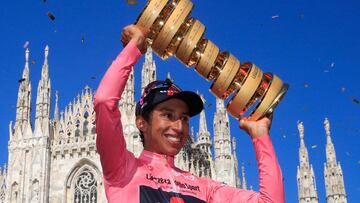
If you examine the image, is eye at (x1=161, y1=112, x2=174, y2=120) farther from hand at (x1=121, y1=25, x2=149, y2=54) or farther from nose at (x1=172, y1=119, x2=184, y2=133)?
hand at (x1=121, y1=25, x2=149, y2=54)

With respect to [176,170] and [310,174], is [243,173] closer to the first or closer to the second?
[310,174]

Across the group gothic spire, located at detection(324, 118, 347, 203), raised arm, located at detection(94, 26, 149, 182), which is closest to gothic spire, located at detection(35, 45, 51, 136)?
gothic spire, located at detection(324, 118, 347, 203)

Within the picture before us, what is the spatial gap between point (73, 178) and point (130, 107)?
4.76 m

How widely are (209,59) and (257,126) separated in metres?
0.41

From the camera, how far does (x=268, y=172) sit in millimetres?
2617

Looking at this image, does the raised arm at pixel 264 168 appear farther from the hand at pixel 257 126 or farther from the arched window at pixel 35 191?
the arched window at pixel 35 191

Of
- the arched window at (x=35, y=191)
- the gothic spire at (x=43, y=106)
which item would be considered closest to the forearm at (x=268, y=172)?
the arched window at (x=35, y=191)

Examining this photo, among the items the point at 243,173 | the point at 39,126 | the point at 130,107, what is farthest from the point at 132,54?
the point at 243,173

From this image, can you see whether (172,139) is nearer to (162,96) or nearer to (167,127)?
(167,127)

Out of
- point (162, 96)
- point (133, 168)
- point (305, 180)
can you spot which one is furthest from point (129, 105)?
point (133, 168)

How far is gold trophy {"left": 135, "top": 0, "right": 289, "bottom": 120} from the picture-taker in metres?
2.71

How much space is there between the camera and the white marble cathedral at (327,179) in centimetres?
2942

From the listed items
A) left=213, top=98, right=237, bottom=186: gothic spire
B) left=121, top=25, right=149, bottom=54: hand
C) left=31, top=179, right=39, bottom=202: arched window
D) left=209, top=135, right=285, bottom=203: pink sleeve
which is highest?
left=213, top=98, right=237, bottom=186: gothic spire

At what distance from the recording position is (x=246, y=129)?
2723 millimetres
